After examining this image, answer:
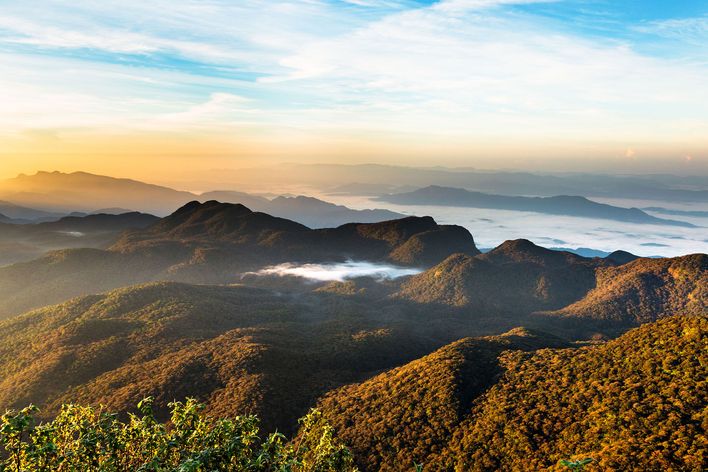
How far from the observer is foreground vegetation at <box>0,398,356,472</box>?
1870 cm

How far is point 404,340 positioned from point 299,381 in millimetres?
41984

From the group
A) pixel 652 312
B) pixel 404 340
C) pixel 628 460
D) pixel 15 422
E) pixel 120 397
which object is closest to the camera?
pixel 15 422

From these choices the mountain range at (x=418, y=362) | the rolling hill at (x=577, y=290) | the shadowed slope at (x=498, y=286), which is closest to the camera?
the mountain range at (x=418, y=362)

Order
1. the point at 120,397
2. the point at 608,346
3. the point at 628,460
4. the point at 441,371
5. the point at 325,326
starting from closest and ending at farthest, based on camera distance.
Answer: the point at 628,460, the point at 608,346, the point at 441,371, the point at 120,397, the point at 325,326

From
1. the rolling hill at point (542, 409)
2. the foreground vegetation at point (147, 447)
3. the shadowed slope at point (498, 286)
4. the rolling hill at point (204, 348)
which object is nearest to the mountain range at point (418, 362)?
the rolling hill at point (542, 409)

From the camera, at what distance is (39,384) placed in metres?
86.6

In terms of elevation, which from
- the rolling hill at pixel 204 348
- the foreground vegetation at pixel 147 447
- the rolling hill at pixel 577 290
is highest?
the foreground vegetation at pixel 147 447

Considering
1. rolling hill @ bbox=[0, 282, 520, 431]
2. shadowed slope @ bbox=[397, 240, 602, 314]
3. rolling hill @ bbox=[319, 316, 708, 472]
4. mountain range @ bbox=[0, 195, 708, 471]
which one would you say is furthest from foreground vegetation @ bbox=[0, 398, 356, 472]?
shadowed slope @ bbox=[397, 240, 602, 314]

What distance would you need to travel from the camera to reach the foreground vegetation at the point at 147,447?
1870 centimetres

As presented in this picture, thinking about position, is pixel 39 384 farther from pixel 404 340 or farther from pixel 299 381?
pixel 404 340

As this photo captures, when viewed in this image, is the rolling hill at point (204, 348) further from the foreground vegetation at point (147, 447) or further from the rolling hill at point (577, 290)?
the foreground vegetation at point (147, 447)

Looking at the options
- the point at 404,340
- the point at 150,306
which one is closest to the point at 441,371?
the point at 404,340

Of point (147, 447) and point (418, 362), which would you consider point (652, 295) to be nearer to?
point (418, 362)

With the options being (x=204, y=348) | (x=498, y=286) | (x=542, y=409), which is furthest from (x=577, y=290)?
(x=204, y=348)
